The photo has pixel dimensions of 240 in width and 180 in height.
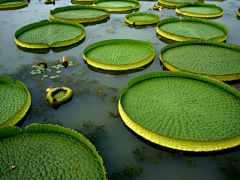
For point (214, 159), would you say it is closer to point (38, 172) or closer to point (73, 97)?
point (38, 172)

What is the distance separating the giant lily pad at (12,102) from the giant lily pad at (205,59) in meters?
3.47

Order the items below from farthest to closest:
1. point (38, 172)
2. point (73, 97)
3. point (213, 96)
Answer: point (73, 97)
point (213, 96)
point (38, 172)

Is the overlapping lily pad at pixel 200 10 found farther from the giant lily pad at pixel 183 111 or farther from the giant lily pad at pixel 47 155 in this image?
the giant lily pad at pixel 47 155

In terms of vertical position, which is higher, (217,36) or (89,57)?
(217,36)

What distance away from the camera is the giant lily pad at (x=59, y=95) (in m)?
3.88

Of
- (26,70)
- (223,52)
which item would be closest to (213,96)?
(223,52)

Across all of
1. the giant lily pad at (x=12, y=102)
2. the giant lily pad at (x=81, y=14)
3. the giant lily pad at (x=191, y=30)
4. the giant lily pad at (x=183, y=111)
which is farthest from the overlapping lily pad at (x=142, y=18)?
the giant lily pad at (x=12, y=102)

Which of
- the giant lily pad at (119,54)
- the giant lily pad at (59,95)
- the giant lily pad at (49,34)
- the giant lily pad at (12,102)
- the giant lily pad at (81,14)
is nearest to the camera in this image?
the giant lily pad at (12,102)

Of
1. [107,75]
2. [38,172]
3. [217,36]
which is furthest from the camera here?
[217,36]

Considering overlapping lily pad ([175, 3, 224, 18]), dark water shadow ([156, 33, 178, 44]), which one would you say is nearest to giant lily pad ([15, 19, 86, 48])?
dark water shadow ([156, 33, 178, 44])

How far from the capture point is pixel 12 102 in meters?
3.72

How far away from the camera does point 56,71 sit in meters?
4.95

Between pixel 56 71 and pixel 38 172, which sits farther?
pixel 56 71

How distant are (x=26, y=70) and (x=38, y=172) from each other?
10.9 ft
